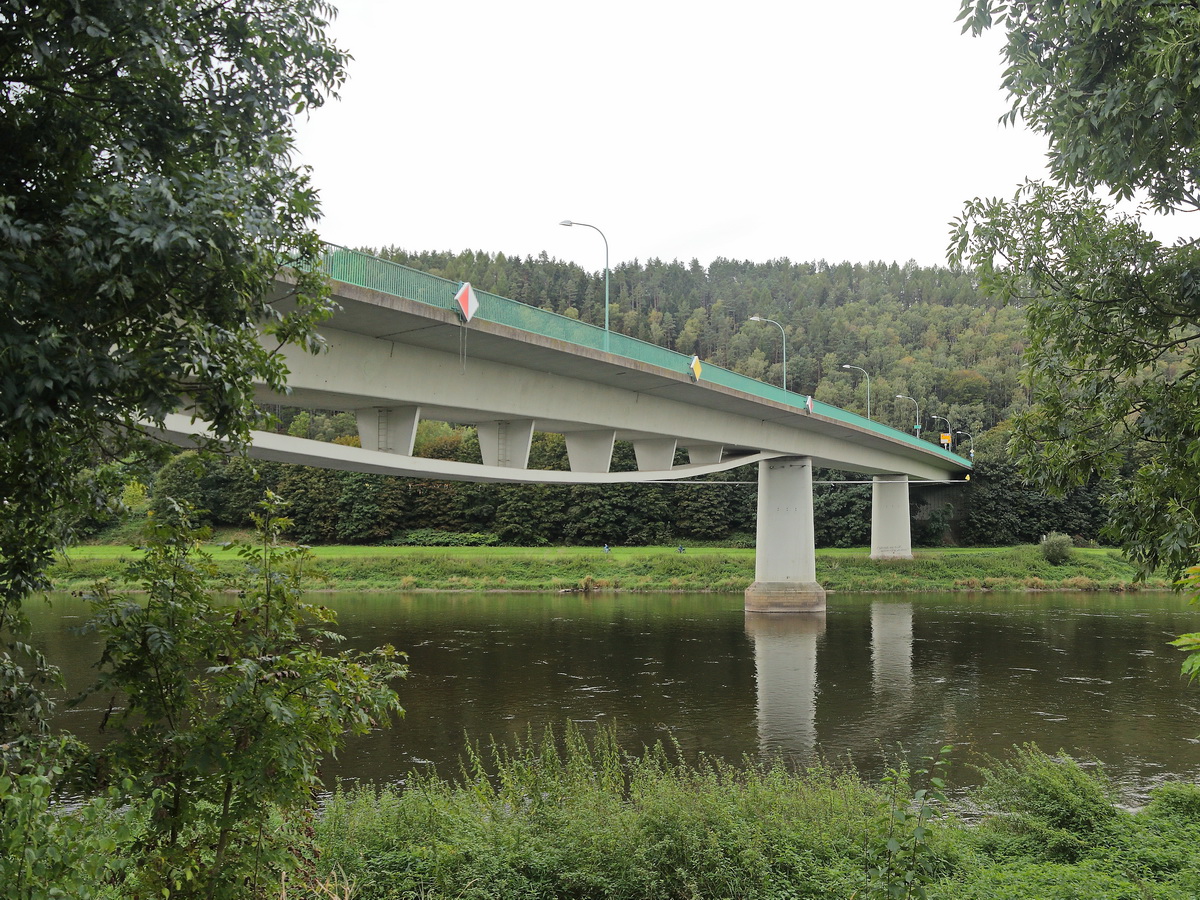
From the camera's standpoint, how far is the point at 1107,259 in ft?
31.2

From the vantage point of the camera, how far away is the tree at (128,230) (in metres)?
4.55

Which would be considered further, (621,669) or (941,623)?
(941,623)

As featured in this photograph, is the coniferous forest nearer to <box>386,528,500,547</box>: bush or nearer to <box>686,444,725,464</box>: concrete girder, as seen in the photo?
<box>386,528,500,547</box>: bush

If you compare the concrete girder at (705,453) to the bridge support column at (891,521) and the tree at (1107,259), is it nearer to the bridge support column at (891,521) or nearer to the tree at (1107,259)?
the tree at (1107,259)

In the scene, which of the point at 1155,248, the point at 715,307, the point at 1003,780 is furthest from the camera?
the point at 715,307

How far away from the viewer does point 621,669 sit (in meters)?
24.9

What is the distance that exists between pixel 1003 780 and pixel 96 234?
1217cm

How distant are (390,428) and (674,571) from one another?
38853mm

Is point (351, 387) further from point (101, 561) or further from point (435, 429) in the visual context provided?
point (435, 429)

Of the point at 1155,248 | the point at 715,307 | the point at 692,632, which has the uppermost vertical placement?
the point at 715,307

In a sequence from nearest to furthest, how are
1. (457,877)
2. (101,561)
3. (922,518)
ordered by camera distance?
(457,877) < (101,561) < (922,518)

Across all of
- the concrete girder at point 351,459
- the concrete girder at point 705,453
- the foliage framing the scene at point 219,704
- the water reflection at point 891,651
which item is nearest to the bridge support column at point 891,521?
the water reflection at point 891,651

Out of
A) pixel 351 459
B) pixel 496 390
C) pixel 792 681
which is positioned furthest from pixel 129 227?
pixel 792 681

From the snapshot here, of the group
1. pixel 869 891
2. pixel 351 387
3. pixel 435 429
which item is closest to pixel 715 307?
pixel 435 429
